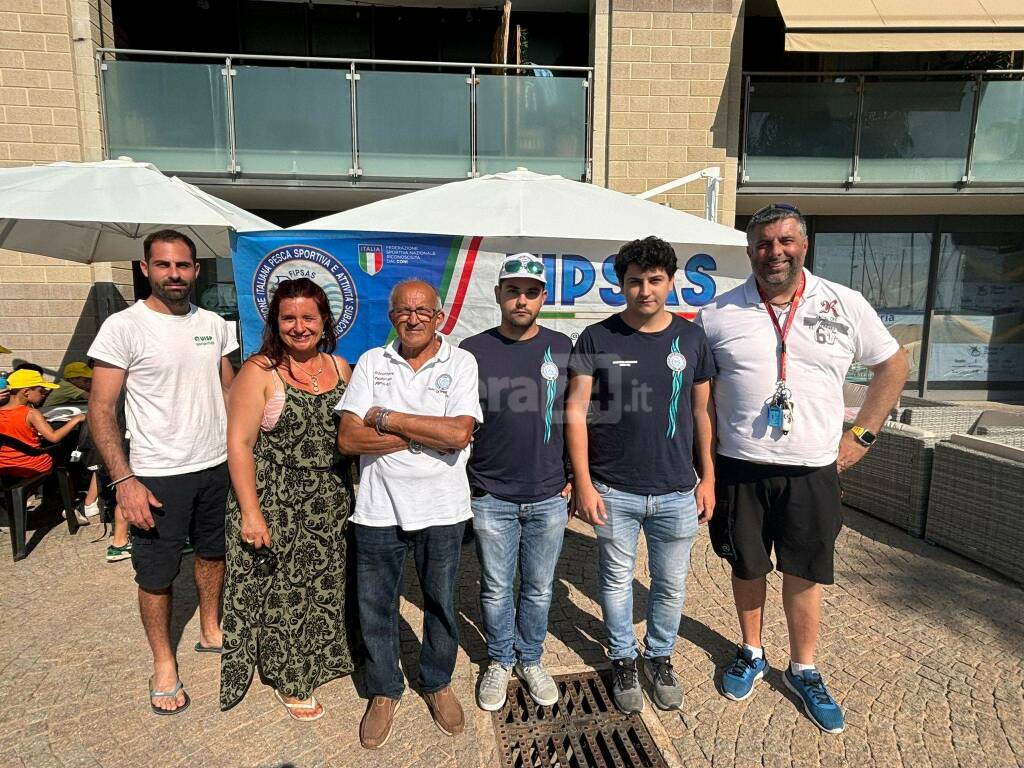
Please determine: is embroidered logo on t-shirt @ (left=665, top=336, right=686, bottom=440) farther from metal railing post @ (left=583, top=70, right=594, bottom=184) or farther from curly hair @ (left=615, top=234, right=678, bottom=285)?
metal railing post @ (left=583, top=70, right=594, bottom=184)

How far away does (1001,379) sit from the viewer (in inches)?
377

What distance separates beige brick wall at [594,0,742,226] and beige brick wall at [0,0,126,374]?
6.24 m

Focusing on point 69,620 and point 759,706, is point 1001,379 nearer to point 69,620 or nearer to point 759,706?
point 759,706

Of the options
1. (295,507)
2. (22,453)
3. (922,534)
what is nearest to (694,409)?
A: (295,507)

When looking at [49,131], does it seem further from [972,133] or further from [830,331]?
[972,133]

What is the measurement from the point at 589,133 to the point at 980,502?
5.94 m

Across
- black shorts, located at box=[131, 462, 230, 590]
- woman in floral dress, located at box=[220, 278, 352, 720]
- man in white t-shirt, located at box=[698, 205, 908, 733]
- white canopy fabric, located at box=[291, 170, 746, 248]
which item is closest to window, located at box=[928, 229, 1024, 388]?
white canopy fabric, located at box=[291, 170, 746, 248]

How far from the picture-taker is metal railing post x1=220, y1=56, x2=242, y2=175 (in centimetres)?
702

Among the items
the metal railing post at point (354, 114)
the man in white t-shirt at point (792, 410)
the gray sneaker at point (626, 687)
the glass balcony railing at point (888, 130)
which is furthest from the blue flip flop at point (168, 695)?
the glass balcony railing at point (888, 130)

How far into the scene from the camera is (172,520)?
263 centimetres

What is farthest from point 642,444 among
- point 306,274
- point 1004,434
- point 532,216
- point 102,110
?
point 102,110

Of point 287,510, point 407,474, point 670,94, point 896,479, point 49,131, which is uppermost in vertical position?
point 670,94

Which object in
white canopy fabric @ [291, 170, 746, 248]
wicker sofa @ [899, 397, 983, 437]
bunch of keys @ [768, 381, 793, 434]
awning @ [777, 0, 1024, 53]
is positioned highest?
awning @ [777, 0, 1024, 53]

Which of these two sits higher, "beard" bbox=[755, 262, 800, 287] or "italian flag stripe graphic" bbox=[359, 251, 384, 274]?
"italian flag stripe graphic" bbox=[359, 251, 384, 274]
